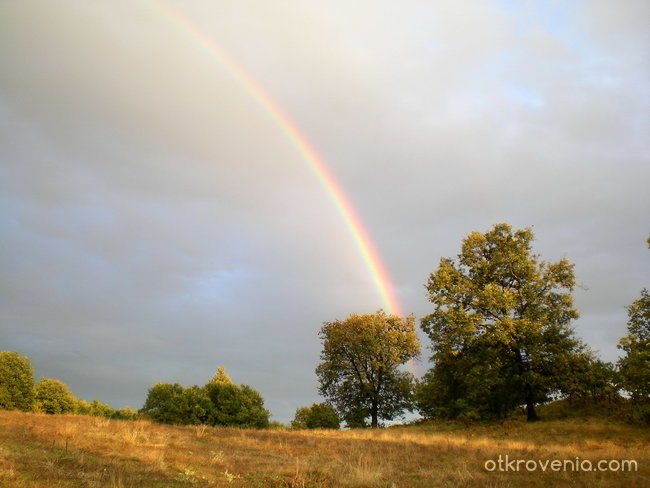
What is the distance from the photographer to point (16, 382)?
203 feet

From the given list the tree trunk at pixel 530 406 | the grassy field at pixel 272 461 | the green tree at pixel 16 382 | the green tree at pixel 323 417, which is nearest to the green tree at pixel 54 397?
the green tree at pixel 16 382

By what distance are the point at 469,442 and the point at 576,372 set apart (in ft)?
42.3

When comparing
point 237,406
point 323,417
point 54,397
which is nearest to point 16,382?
point 54,397

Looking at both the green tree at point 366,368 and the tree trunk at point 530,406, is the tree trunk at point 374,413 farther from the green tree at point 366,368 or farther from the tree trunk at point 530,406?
the tree trunk at point 530,406

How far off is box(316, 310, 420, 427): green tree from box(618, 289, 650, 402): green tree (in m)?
28.5

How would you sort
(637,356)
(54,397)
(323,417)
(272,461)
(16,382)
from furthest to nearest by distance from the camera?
(54,397), (16,382), (323,417), (637,356), (272,461)

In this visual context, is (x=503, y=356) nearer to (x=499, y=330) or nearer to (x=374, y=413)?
(x=499, y=330)

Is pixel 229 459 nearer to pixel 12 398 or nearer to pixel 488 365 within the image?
pixel 488 365

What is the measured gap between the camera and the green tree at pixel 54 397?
2933 inches

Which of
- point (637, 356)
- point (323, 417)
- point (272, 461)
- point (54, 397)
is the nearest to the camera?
point (272, 461)

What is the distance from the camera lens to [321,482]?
12305 mm

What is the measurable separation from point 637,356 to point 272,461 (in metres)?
21.2

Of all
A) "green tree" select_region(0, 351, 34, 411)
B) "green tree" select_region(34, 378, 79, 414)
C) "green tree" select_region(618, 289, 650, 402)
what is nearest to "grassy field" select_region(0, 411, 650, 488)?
"green tree" select_region(618, 289, 650, 402)

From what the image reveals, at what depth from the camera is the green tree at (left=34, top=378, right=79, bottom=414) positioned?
7450 cm
